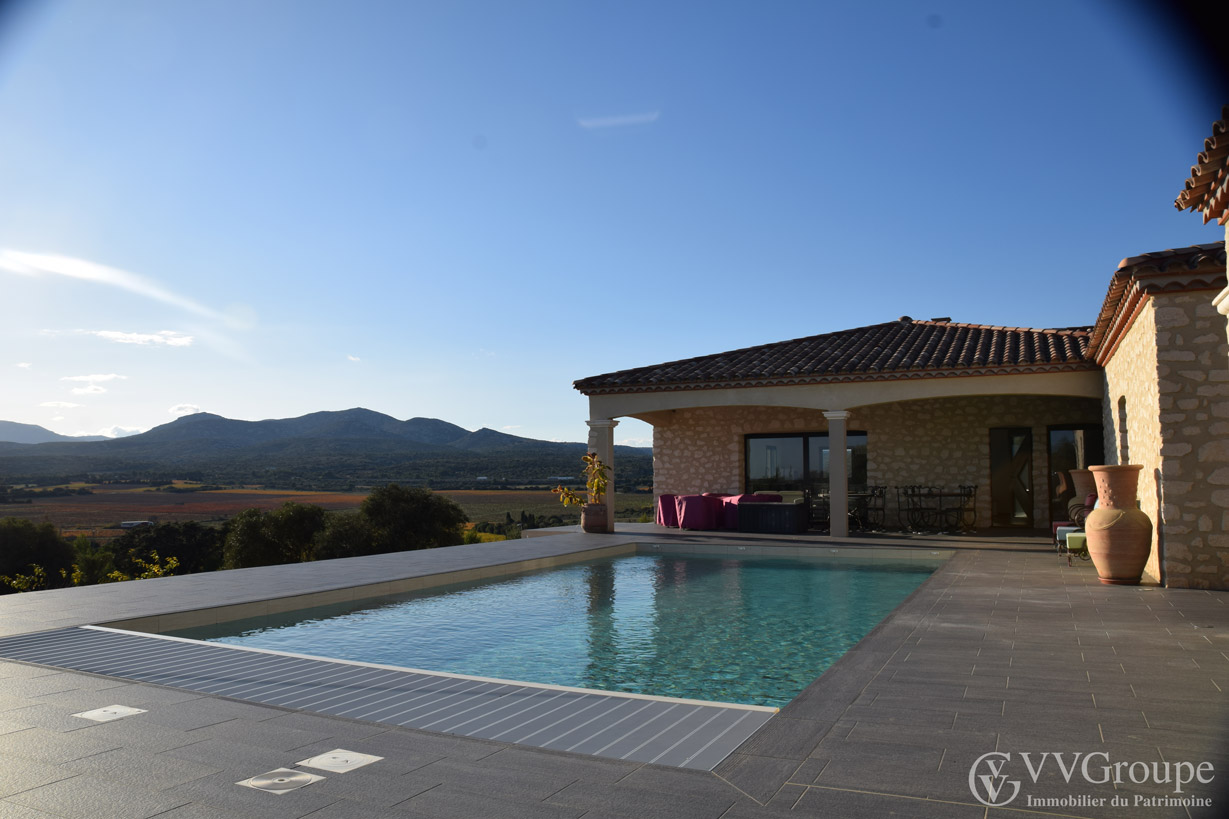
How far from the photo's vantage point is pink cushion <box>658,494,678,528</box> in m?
16.4

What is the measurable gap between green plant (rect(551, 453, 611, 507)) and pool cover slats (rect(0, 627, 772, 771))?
9614 mm

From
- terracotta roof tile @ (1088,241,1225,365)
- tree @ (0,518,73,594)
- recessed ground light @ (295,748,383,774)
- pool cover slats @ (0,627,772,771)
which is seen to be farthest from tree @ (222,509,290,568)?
terracotta roof tile @ (1088,241,1225,365)

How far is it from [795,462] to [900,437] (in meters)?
2.27

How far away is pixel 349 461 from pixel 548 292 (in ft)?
99.6

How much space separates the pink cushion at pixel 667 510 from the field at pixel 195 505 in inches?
199

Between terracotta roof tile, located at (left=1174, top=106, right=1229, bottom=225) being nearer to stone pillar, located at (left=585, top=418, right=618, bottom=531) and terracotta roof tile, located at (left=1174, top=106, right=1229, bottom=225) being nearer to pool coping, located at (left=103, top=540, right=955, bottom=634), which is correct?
pool coping, located at (left=103, top=540, right=955, bottom=634)

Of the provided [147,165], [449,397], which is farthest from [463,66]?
[449,397]

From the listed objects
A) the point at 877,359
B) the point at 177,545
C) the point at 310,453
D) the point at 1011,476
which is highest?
the point at 877,359

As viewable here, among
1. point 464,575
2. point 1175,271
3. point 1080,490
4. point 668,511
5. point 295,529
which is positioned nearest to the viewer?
point 1175,271

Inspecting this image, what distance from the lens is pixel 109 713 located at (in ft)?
12.7

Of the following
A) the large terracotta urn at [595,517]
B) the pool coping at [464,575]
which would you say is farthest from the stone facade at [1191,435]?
the large terracotta urn at [595,517]

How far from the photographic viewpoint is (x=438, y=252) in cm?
1521

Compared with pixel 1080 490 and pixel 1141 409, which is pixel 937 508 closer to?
pixel 1080 490

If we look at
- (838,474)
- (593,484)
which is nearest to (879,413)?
(838,474)
